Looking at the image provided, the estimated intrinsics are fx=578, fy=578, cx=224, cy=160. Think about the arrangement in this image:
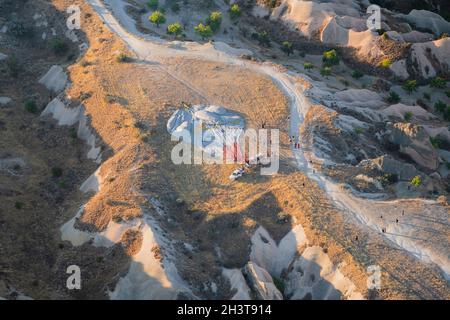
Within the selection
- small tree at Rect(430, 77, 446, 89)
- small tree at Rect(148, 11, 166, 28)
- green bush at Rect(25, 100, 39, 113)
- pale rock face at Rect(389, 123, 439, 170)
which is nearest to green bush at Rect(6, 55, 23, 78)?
green bush at Rect(25, 100, 39, 113)

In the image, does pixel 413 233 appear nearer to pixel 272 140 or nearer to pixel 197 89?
pixel 272 140

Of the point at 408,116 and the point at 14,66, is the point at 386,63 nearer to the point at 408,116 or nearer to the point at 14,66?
the point at 408,116

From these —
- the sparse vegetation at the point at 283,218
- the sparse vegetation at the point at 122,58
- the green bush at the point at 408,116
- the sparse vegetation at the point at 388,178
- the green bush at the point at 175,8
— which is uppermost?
the sparse vegetation at the point at 122,58

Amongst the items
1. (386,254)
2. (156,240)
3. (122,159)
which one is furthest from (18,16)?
(386,254)

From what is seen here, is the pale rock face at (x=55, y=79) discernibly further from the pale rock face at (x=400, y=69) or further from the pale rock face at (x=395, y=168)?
the pale rock face at (x=400, y=69)

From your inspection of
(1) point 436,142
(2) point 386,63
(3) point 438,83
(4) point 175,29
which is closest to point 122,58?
(4) point 175,29

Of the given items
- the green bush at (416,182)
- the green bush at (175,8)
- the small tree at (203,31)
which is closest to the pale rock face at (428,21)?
the small tree at (203,31)
